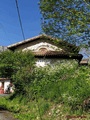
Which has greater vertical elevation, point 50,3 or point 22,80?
point 50,3

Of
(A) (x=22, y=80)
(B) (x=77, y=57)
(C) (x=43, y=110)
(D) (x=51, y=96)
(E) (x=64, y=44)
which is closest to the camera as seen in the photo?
(C) (x=43, y=110)

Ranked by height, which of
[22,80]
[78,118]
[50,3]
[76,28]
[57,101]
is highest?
[50,3]

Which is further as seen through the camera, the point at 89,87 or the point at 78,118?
the point at 89,87

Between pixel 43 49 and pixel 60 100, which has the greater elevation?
pixel 43 49

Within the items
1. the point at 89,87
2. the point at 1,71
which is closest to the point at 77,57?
the point at 1,71

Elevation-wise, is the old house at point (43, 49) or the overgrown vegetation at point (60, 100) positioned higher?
the old house at point (43, 49)

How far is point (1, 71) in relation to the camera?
98.5ft

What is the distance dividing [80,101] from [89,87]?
104 centimetres

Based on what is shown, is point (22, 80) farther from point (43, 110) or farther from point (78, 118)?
point (78, 118)

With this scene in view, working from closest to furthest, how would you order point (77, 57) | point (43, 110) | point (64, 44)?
point (43, 110), point (64, 44), point (77, 57)

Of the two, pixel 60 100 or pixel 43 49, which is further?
pixel 43 49

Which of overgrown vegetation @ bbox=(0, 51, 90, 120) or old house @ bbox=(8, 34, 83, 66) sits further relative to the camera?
old house @ bbox=(8, 34, 83, 66)

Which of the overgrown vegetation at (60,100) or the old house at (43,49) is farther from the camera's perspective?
the old house at (43,49)

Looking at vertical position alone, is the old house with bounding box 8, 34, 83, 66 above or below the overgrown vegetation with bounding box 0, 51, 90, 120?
above
